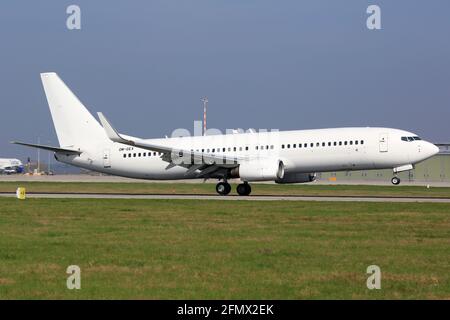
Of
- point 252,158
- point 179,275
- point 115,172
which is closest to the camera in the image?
point 179,275

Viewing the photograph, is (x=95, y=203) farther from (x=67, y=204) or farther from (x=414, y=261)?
(x=414, y=261)

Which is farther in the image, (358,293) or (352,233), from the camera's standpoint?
(352,233)

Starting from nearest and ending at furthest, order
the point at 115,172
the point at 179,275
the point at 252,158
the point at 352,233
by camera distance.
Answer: the point at 179,275
the point at 352,233
the point at 252,158
the point at 115,172

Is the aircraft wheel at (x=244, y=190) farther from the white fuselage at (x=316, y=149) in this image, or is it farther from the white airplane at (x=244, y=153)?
the white fuselage at (x=316, y=149)

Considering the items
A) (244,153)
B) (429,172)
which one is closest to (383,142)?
(244,153)

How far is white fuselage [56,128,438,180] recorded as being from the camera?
1873 inches

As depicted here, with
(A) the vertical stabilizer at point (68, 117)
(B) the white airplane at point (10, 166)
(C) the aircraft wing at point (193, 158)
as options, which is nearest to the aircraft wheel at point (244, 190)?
(C) the aircraft wing at point (193, 158)

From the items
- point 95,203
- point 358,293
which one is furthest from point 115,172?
point 358,293

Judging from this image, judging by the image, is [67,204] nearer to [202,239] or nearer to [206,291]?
[202,239]

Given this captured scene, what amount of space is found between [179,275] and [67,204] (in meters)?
23.3

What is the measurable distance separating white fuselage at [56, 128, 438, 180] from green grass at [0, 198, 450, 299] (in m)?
13.2

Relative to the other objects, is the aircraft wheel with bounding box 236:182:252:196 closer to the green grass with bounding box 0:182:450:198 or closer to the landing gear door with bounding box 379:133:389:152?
the green grass with bounding box 0:182:450:198

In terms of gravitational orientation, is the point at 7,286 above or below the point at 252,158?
below
